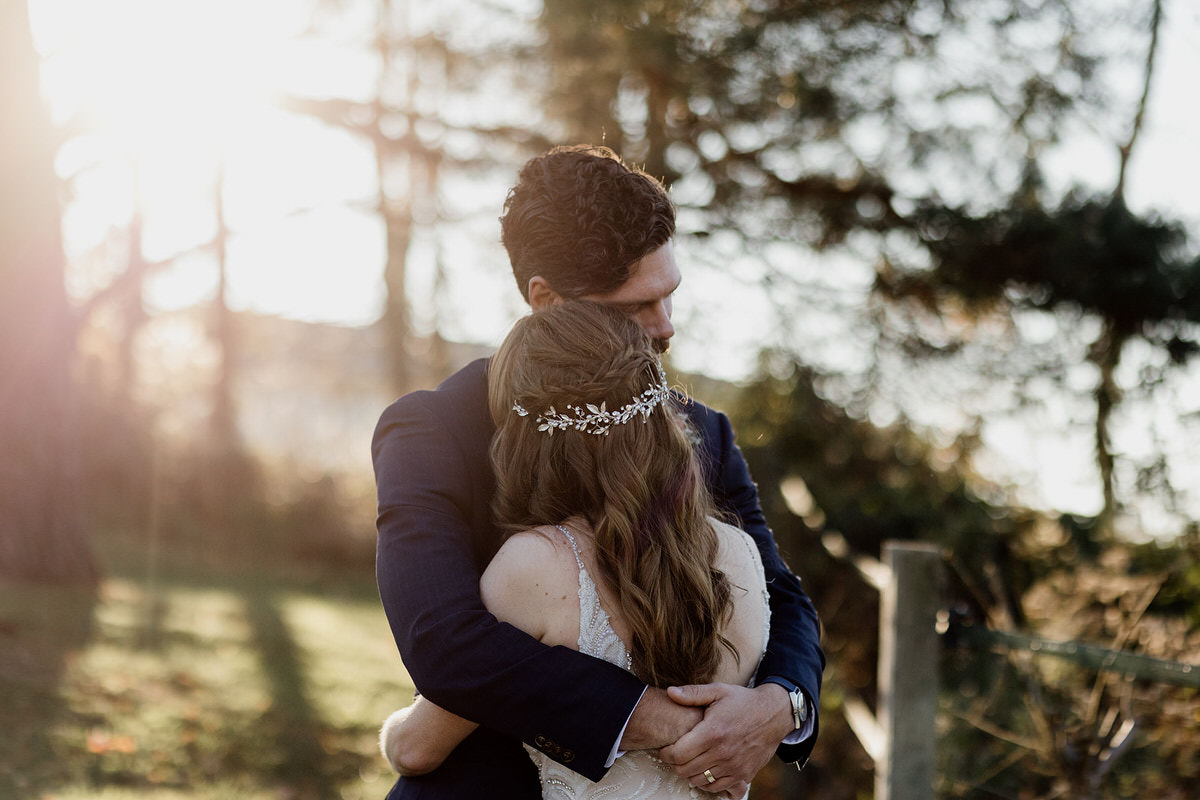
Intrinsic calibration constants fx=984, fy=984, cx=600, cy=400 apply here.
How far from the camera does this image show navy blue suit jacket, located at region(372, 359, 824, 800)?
1.56 metres

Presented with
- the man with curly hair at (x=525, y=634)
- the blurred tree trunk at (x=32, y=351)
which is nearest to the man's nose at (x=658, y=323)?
the man with curly hair at (x=525, y=634)

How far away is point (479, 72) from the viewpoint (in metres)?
8.15

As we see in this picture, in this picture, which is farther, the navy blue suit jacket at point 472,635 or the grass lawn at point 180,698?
the grass lawn at point 180,698

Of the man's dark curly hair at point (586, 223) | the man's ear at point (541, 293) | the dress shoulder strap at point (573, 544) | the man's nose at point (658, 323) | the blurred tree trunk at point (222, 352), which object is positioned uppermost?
the man's dark curly hair at point (586, 223)

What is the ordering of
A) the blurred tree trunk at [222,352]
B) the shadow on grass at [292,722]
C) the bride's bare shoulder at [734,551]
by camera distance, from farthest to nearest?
the blurred tree trunk at [222,352] < the shadow on grass at [292,722] < the bride's bare shoulder at [734,551]

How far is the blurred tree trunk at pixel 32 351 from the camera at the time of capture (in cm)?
713

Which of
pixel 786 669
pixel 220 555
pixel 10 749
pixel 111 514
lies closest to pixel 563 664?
pixel 786 669

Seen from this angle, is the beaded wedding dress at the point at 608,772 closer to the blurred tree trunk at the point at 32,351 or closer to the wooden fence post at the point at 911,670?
the wooden fence post at the point at 911,670

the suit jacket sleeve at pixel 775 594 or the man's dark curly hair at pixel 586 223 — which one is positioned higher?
the man's dark curly hair at pixel 586 223

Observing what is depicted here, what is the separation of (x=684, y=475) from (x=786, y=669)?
44 centimetres

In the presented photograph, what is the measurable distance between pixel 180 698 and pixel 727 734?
524 centimetres

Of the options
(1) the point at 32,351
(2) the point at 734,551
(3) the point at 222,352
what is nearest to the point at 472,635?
(2) the point at 734,551

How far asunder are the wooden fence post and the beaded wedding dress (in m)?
1.77

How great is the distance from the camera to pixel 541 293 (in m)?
2.14
